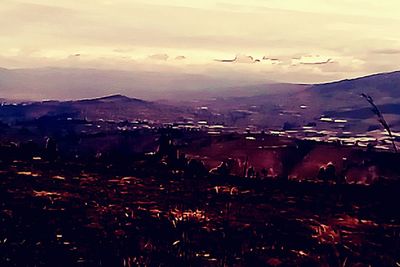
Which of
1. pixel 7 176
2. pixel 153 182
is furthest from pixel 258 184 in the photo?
pixel 7 176

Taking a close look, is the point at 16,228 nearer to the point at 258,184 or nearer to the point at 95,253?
the point at 95,253

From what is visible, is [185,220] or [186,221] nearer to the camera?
[186,221]

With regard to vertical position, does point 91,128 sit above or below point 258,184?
below

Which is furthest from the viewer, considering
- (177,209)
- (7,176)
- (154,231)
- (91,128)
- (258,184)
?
(91,128)

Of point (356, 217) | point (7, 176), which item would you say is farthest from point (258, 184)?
point (7, 176)

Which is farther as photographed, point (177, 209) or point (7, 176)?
point (7, 176)

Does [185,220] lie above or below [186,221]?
below

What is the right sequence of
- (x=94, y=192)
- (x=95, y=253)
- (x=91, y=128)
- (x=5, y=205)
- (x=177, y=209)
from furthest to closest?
(x=91, y=128) → (x=94, y=192) → (x=177, y=209) → (x=5, y=205) → (x=95, y=253)
